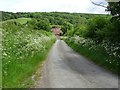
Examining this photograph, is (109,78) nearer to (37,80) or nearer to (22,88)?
(37,80)

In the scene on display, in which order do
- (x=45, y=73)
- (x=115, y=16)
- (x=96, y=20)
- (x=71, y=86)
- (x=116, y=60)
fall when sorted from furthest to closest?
(x=96, y=20)
(x=115, y=16)
(x=116, y=60)
(x=45, y=73)
(x=71, y=86)

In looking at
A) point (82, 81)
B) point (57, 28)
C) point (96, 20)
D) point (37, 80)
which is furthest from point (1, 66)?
point (57, 28)

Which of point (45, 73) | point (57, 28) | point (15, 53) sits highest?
point (15, 53)

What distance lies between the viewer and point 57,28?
184m

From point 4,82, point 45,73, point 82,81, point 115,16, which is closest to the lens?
point 4,82

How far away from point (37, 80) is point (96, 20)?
2206 centimetres

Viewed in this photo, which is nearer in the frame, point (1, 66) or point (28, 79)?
point (1, 66)

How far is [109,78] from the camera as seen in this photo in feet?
53.7

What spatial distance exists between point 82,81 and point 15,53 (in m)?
3.94

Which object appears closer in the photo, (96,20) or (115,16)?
(115,16)

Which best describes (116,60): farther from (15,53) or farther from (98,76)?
(15,53)

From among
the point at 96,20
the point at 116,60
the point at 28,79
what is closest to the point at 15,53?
the point at 28,79

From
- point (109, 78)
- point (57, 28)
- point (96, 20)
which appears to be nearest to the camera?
point (109, 78)

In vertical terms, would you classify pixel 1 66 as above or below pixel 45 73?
above
